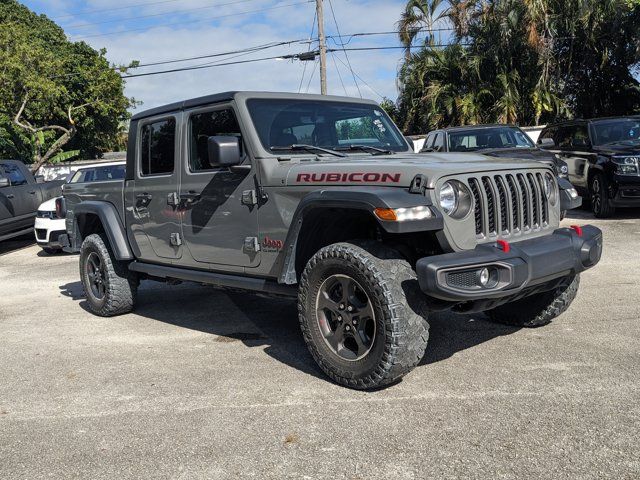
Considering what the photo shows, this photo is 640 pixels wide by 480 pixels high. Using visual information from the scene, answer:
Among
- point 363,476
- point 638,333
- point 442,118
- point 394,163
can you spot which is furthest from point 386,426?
point 442,118

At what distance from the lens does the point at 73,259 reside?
1121cm

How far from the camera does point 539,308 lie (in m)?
5.03

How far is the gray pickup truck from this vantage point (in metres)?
3.75

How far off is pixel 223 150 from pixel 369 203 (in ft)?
4.09

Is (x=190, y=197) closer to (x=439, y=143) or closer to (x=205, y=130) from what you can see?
(x=205, y=130)

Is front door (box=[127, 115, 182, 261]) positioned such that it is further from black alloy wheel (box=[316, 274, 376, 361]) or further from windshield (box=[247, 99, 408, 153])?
black alloy wheel (box=[316, 274, 376, 361])

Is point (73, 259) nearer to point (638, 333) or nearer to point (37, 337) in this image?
→ point (37, 337)

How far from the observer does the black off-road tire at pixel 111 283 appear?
20.9 feet

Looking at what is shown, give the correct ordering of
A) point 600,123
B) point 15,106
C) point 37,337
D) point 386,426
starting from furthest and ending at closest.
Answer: point 15,106
point 600,123
point 37,337
point 386,426

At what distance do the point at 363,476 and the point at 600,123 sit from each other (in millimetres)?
10699

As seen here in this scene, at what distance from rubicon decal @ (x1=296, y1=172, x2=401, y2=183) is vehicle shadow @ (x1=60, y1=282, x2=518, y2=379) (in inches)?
51.6

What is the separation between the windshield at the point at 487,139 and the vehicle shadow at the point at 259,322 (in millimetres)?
5916

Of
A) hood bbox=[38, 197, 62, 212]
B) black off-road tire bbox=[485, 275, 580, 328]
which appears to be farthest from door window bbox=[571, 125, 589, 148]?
hood bbox=[38, 197, 62, 212]

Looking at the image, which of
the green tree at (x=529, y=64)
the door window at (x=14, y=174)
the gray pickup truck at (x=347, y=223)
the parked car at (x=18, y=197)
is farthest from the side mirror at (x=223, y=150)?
the green tree at (x=529, y=64)
